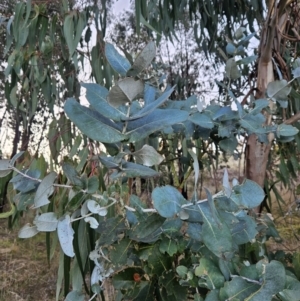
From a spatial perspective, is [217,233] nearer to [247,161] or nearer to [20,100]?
[247,161]

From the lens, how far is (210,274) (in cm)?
39

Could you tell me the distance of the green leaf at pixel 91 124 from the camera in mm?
335

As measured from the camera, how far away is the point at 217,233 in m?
0.35

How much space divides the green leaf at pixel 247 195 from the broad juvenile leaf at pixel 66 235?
153 mm

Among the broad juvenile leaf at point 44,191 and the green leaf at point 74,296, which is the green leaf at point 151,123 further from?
the green leaf at point 74,296

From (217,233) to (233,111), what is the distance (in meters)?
0.22

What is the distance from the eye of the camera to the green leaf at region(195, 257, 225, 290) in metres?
0.39

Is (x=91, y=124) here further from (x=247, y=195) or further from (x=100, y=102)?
(x=247, y=195)

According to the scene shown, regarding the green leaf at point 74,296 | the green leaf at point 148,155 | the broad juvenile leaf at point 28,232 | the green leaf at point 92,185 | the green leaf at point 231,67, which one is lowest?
the green leaf at point 74,296

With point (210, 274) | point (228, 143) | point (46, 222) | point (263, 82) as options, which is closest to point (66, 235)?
point (46, 222)

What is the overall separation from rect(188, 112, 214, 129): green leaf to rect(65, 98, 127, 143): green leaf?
0.18 metres

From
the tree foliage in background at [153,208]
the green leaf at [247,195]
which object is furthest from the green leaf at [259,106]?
the green leaf at [247,195]

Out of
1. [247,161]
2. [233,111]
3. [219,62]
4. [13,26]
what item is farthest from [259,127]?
[219,62]

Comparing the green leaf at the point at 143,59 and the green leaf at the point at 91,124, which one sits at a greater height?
the green leaf at the point at 143,59
